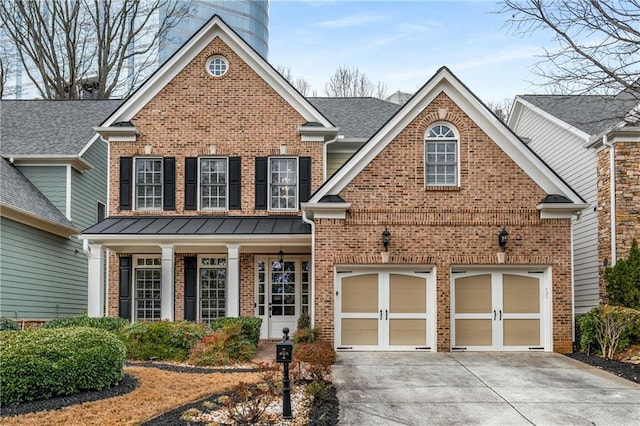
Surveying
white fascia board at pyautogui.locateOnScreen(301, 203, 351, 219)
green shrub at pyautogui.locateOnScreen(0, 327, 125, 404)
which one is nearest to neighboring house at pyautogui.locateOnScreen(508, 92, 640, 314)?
white fascia board at pyautogui.locateOnScreen(301, 203, 351, 219)

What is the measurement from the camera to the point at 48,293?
19172 mm

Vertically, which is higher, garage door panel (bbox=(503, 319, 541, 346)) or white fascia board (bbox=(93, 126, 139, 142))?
white fascia board (bbox=(93, 126, 139, 142))

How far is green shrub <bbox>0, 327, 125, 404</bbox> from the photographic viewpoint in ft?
30.2

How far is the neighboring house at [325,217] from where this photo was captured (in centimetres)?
1494

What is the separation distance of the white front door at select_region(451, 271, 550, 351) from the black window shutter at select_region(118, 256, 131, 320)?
8848mm

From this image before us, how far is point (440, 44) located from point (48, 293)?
516 inches

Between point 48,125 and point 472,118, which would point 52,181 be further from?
point 472,118

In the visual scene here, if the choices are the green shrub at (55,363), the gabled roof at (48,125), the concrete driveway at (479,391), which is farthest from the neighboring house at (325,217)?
the green shrub at (55,363)

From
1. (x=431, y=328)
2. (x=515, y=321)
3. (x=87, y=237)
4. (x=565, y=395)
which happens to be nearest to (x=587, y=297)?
(x=515, y=321)

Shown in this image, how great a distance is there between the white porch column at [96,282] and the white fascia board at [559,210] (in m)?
10.8

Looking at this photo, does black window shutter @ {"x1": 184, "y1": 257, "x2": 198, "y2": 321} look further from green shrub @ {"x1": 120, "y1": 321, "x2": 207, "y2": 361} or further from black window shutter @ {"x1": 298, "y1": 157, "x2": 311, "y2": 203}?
green shrub @ {"x1": 120, "y1": 321, "x2": 207, "y2": 361}

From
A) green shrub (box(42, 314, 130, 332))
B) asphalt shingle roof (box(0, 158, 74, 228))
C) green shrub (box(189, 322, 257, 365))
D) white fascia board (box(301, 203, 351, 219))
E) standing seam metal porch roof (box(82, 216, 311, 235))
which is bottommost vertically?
green shrub (box(189, 322, 257, 365))

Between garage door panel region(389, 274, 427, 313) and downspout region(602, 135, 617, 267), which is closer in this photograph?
garage door panel region(389, 274, 427, 313)

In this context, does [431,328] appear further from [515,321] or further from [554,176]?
[554,176]
